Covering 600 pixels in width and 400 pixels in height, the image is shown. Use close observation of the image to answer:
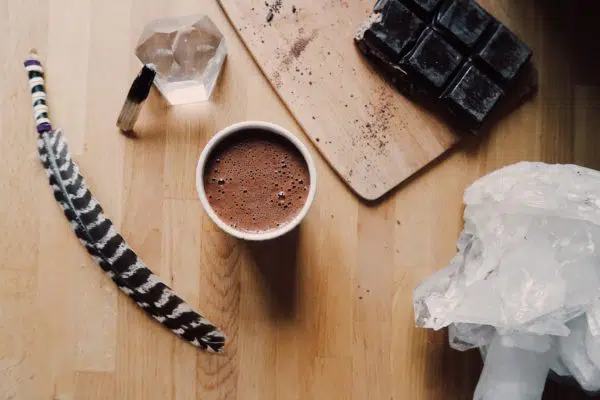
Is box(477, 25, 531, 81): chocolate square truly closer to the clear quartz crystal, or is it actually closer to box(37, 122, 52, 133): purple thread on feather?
the clear quartz crystal

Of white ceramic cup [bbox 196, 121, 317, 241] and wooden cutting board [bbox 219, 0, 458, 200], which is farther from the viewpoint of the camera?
wooden cutting board [bbox 219, 0, 458, 200]

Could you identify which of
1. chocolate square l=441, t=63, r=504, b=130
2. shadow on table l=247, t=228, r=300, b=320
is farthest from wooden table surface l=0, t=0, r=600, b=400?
chocolate square l=441, t=63, r=504, b=130

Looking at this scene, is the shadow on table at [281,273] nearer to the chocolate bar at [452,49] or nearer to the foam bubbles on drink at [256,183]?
the foam bubbles on drink at [256,183]

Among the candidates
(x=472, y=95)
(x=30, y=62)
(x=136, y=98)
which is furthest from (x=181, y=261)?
(x=472, y=95)

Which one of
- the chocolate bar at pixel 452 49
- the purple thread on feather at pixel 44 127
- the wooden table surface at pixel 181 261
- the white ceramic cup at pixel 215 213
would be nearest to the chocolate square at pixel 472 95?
the chocolate bar at pixel 452 49

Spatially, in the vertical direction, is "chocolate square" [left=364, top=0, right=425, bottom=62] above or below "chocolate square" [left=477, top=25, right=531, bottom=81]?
below
